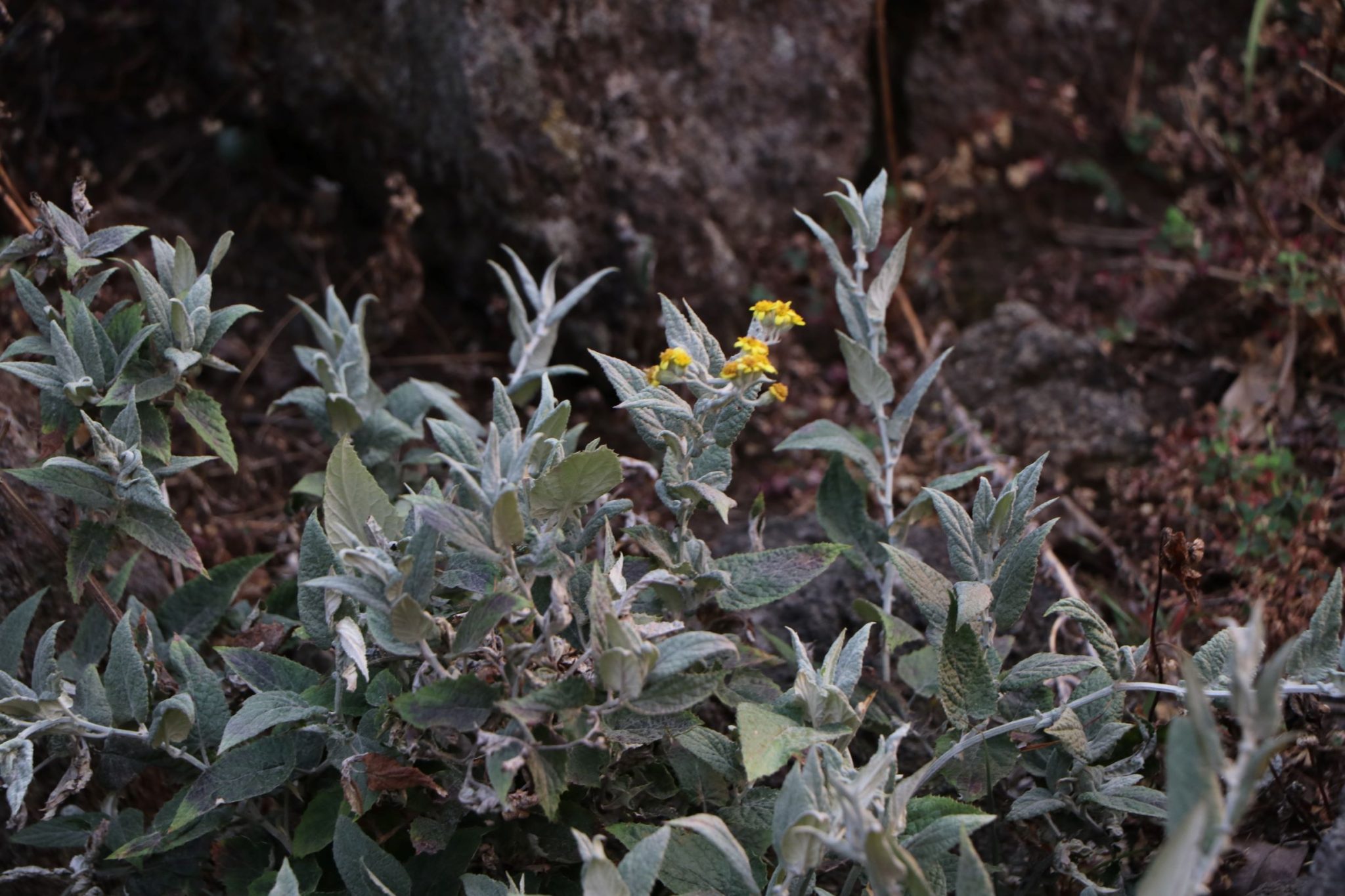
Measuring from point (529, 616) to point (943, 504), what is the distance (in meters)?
0.68

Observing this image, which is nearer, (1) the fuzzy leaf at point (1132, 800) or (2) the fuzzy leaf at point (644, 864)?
(2) the fuzzy leaf at point (644, 864)

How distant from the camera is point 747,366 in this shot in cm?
159

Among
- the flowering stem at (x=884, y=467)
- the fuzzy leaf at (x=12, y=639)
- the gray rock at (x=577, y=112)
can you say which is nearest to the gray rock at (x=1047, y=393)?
the gray rock at (x=577, y=112)

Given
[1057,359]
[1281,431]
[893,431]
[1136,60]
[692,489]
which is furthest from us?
[1136,60]

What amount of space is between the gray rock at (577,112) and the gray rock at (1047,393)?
0.70 metres

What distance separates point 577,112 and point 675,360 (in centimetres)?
167

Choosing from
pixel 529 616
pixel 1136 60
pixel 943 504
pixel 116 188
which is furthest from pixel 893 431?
pixel 116 188

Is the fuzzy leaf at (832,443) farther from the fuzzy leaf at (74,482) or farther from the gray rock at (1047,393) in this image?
the fuzzy leaf at (74,482)

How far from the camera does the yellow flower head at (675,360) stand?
5.25 feet

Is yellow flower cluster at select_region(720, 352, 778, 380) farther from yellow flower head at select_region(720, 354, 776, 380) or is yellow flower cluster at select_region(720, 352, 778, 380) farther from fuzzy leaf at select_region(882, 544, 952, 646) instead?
fuzzy leaf at select_region(882, 544, 952, 646)

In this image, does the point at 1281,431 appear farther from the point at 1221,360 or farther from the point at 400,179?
the point at 400,179

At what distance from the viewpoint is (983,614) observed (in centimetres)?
177

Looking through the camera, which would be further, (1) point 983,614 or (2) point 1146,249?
(2) point 1146,249

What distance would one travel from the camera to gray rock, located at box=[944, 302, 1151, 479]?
2.88m
